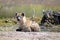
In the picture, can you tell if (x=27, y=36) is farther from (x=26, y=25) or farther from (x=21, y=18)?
(x=21, y=18)

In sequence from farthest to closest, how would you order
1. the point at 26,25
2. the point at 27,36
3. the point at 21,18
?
the point at 21,18 → the point at 26,25 → the point at 27,36

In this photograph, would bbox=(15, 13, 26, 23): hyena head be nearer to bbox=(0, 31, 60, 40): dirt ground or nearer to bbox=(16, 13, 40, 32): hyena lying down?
bbox=(16, 13, 40, 32): hyena lying down

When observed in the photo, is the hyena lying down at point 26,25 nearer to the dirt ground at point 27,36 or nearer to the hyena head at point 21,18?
the hyena head at point 21,18

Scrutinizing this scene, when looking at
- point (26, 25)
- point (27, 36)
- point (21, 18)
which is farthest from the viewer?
point (21, 18)

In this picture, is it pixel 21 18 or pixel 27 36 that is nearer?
pixel 27 36

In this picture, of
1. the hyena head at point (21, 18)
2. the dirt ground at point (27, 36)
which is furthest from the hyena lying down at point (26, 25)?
the dirt ground at point (27, 36)

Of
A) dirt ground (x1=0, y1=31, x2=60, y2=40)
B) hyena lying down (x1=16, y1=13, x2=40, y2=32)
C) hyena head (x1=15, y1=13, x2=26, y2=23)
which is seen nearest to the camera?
dirt ground (x1=0, y1=31, x2=60, y2=40)

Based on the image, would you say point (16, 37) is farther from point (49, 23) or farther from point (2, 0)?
point (2, 0)

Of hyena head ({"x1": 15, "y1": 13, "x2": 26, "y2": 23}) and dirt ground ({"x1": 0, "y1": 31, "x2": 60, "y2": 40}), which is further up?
hyena head ({"x1": 15, "y1": 13, "x2": 26, "y2": 23})

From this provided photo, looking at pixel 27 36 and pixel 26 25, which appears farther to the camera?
pixel 26 25

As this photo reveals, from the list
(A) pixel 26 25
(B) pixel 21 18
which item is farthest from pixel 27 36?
(B) pixel 21 18

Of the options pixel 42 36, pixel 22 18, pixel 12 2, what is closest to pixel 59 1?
pixel 12 2

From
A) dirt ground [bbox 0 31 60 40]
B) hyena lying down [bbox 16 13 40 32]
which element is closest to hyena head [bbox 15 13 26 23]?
hyena lying down [bbox 16 13 40 32]

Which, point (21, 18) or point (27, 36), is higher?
point (21, 18)
